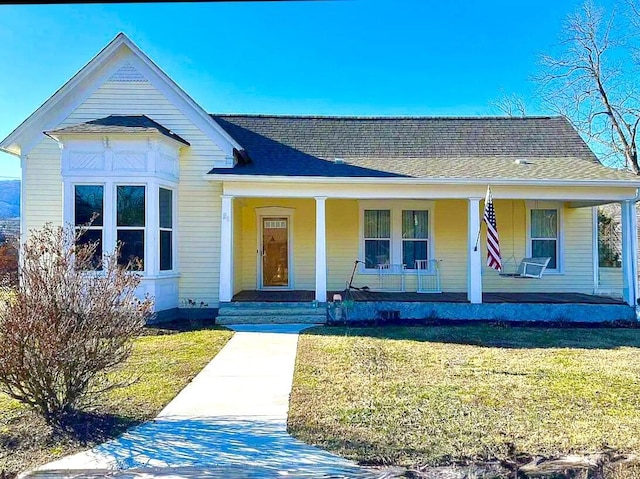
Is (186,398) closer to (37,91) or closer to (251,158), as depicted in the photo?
(251,158)

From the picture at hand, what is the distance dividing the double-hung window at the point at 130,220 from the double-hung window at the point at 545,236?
976 cm

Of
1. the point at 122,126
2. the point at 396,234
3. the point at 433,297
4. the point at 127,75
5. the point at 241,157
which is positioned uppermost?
the point at 127,75

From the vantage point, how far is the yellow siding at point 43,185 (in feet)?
33.7

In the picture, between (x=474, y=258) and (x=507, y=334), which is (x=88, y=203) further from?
(x=507, y=334)

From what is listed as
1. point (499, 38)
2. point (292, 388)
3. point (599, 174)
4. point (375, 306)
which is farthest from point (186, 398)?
point (499, 38)

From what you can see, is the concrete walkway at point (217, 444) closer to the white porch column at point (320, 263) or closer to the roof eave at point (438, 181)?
the white porch column at point (320, 263)

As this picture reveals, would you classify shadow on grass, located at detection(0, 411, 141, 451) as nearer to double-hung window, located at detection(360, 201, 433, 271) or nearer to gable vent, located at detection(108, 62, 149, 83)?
gable vent, located at detection(108, 62, 149, 83)

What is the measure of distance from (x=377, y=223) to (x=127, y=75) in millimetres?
7065

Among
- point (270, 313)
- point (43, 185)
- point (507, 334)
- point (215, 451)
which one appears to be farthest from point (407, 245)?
point (215, 451)

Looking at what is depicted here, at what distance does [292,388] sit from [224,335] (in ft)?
11.8

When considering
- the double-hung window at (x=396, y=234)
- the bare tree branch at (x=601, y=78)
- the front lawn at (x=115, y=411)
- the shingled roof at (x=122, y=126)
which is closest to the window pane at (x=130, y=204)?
the shingled roof at (x=122, y=126)

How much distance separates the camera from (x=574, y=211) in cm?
1232

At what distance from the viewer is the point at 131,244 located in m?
9.83

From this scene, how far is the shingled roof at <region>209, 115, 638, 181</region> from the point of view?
10.7 meters
